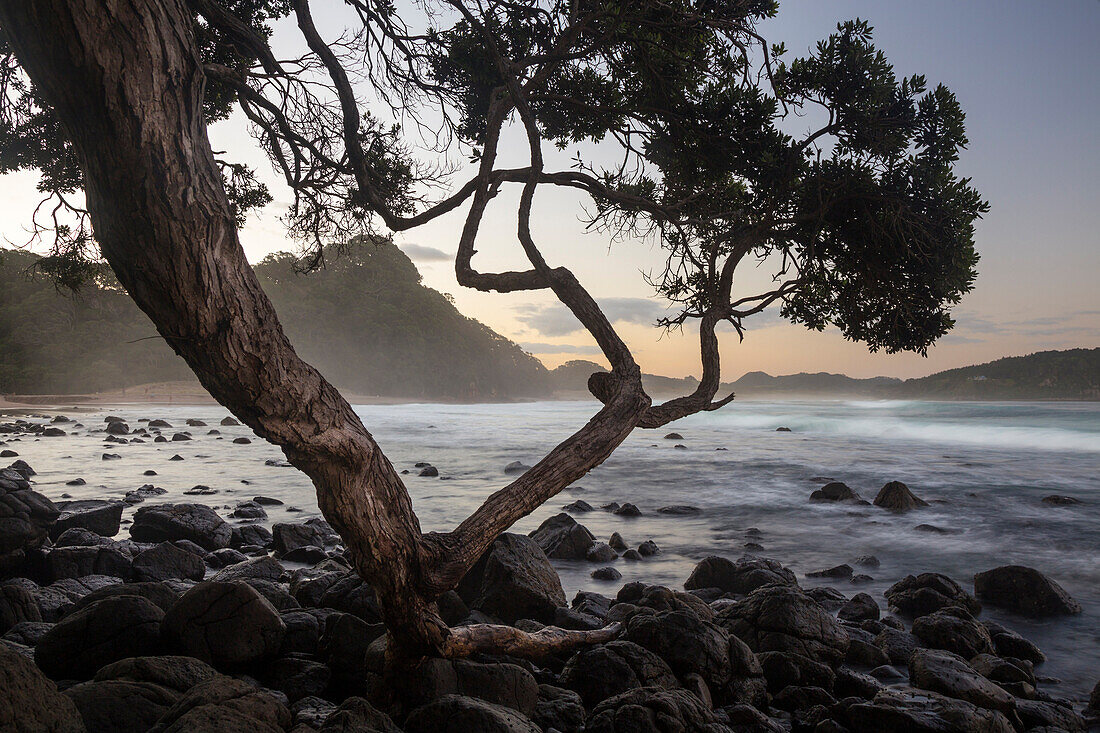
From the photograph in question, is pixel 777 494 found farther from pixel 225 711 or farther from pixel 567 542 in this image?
pixel 225 711

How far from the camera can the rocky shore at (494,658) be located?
3.05 m

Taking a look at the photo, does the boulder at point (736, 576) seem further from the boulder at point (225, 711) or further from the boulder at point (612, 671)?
the boulder at point (225, 711)

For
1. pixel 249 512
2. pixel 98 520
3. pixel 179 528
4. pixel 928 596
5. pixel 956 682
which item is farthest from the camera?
pixel 249 512

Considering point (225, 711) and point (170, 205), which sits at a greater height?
point (170, 205)

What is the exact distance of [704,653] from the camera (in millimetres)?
4277

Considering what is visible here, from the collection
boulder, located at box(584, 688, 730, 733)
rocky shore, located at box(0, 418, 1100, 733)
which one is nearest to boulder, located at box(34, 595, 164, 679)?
rocky shore, located at box(0, 418, 1100, 733)

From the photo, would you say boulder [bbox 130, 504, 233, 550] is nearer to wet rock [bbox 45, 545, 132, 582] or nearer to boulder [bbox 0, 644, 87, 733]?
wet rock [bbox 45, 545, 132, 582]

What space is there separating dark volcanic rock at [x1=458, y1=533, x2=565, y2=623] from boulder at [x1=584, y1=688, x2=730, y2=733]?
6.20ft

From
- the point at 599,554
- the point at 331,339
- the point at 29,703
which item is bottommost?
the point at 599,554

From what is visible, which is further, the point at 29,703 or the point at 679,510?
the point at 679,510

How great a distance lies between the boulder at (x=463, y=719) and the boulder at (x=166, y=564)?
4344 mm

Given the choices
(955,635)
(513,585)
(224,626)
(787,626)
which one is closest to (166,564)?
(224,626)

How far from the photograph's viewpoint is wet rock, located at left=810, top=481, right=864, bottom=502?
14141 millimetres

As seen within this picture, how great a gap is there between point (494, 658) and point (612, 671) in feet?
2.45
